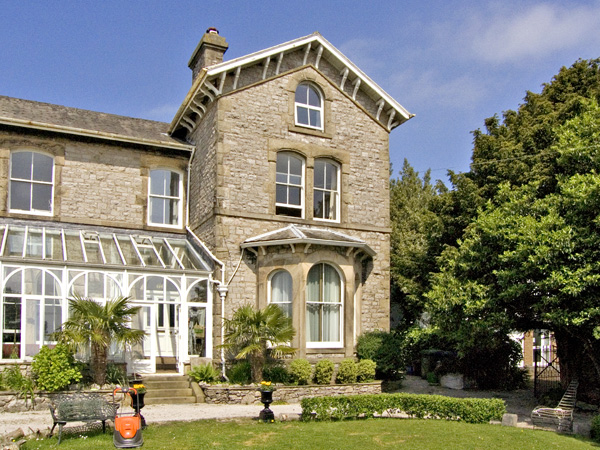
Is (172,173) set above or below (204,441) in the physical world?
above

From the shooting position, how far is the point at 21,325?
53.1ft

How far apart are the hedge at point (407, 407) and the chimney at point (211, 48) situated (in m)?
13.3

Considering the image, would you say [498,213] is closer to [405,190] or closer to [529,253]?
[529,253]

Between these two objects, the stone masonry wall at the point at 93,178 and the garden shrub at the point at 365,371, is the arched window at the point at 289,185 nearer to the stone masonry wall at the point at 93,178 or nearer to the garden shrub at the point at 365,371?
the stone masonry wall at the point at 93,178

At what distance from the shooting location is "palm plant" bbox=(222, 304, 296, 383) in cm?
1673

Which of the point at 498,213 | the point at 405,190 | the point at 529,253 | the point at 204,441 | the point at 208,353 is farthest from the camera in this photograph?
the point at 405,190

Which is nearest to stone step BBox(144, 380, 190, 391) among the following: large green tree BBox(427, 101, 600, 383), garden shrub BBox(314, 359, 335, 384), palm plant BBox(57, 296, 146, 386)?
palm plant BBox(57, 296, 146, 386)

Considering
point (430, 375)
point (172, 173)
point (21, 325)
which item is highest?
point (172, 173)

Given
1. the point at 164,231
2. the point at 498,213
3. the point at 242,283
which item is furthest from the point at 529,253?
the point at 164,231

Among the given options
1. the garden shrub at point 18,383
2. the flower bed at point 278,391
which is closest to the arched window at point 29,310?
the garden shrub at point 18,383

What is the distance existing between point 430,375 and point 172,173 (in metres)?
11.1

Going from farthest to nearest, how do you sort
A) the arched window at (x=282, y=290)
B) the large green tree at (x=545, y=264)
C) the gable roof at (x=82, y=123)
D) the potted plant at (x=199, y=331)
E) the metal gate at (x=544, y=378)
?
the metal gate at (x=544, y=378) < the gable roof at (x=82, y=123) < the potted plant at (x=199, y=331) < the arched window at (x=282, y=290) < the large green tree at (x=545, y=264)

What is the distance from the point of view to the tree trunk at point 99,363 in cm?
1551

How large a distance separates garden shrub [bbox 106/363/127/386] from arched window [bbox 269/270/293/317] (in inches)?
184
